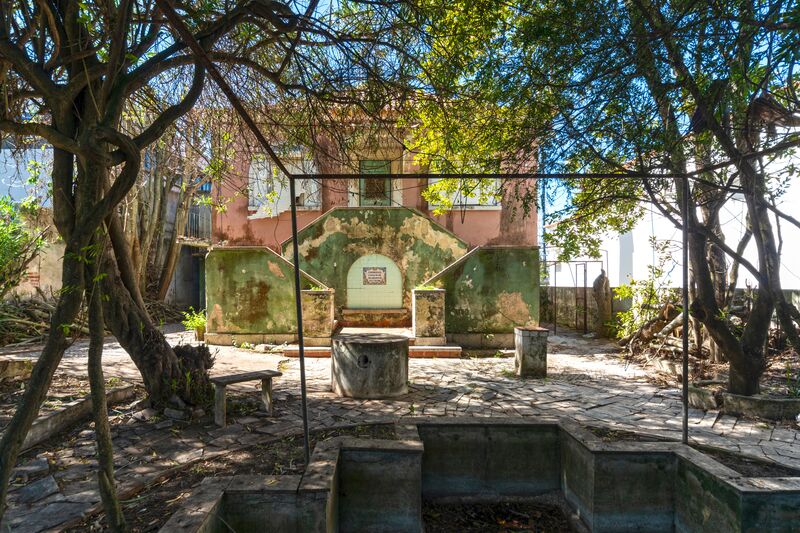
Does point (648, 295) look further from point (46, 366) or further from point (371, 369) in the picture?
point (46, 366)

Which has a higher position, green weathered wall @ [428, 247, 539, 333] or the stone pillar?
green weathered wall @ [428, 247, 539, 333]

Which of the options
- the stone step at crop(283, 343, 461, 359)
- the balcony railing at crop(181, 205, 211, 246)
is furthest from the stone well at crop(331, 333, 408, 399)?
the balcony railing at crop(181, 205, 211, 246)

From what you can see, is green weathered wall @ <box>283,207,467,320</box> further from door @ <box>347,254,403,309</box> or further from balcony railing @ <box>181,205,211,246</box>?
balcony railing @ <box>181,205,211,246</box>

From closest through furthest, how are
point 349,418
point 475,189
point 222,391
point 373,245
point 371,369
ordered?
point 222,391, point 349,418, point 371,369, point 475,189, point 373,245

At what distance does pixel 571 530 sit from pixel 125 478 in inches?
162

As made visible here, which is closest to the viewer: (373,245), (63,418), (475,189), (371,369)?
(63,418)

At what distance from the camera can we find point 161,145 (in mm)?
7863

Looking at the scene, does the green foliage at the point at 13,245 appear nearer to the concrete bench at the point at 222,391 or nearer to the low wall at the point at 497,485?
the concrete bench at the point at 222,391

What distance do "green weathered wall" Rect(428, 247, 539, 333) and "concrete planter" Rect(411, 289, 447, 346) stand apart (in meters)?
0.73

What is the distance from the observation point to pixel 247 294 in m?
11.2

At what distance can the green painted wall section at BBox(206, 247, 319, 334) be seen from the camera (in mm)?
11211

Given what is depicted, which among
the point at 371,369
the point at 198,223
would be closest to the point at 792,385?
the point at 371,369

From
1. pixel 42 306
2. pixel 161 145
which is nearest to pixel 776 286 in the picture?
pixel 161 145

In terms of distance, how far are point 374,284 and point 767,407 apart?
346 inches
